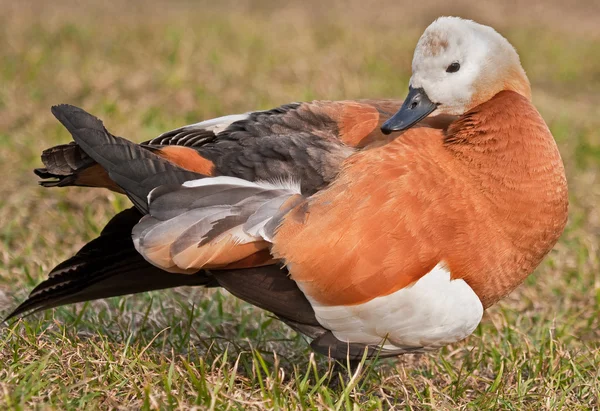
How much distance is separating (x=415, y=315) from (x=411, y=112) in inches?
28.8

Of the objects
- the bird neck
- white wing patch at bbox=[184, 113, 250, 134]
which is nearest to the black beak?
the bird neck

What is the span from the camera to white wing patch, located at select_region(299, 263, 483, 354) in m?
2.72

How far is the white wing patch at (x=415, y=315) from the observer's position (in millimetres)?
2721

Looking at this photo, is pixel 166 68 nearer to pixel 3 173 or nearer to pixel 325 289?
pixel 3 173

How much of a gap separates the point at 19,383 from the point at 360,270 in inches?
44.3

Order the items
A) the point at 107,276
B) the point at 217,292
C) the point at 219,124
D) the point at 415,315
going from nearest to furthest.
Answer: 1. the point at 415,315
2. the point at 107,276
3. the point at 219,124
4. the point at 217,292

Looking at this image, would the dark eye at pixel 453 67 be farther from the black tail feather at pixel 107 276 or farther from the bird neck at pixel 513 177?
the black tail feather at pixel 107 276

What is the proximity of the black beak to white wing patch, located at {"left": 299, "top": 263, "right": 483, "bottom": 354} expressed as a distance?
0.51 m

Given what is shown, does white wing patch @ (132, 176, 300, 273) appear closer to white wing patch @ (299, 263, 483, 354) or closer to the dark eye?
white wing patch @ (299, 263, 483, 354)

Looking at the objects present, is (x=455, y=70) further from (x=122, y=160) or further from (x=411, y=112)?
(x=122, y=160)

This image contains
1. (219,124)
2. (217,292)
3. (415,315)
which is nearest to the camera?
(415,315)

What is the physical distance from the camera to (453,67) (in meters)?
3.04

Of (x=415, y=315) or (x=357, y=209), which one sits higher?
(x=357, y=209)

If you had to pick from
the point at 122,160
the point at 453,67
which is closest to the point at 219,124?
the point at 122,160
